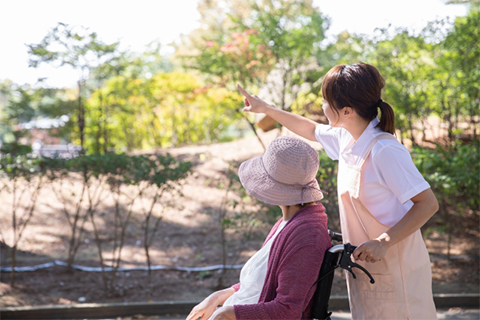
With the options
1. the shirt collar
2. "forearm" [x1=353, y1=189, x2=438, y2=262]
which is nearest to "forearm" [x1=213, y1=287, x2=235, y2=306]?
"forearm" [x1=353, y1=189, x2=438, y2=262]

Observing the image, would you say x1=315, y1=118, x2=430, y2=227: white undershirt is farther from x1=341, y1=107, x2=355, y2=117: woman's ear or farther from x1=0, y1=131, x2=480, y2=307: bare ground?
x1=0, y1=131, x2=480, y2=307: bare ground

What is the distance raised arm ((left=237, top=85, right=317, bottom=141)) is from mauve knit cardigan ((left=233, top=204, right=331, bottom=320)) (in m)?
0.76

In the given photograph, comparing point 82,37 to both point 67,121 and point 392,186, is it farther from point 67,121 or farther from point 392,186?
point 392,186

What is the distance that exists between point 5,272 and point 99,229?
5.62ft

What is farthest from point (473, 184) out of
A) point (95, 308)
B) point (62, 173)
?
point (62, 173)

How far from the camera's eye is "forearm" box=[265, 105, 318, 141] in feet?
8.08

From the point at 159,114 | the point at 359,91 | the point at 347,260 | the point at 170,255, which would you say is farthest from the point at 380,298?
the point at 159,114

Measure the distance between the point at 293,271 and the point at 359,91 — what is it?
78 cm

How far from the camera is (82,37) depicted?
265 inches

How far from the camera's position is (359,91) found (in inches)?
72.9

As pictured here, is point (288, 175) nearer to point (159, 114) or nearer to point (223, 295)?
point (223, 295)

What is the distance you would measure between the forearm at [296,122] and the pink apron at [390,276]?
0.58m

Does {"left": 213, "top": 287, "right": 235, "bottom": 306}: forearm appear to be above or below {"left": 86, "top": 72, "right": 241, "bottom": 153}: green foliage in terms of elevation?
below

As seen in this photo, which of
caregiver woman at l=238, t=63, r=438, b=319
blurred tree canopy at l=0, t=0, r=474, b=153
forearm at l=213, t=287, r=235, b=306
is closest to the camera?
caregiver woman at l=238, t=63, r=438, b=319
